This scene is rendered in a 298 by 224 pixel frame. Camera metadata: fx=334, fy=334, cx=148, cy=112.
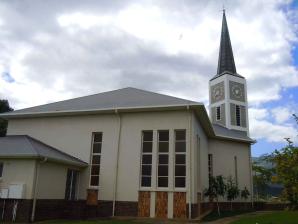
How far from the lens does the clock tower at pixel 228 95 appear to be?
36.6 m

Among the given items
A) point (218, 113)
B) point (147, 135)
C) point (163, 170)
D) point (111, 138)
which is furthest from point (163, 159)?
point (218, 113)

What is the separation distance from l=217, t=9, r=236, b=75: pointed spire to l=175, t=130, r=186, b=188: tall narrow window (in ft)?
84.6

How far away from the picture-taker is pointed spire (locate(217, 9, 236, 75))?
41.4 m

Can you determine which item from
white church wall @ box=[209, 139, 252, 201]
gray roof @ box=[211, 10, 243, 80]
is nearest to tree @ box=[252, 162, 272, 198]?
gray roof @ box=[211, 10, 243, 80]

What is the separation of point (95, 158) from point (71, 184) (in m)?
1.87

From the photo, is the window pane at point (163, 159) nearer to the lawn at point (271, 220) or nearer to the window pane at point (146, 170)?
the window pane at point (146, 170)

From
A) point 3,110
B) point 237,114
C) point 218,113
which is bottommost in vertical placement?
point 3,110

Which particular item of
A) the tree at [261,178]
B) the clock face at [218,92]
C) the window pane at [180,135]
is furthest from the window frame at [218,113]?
the window pane at [180,135]

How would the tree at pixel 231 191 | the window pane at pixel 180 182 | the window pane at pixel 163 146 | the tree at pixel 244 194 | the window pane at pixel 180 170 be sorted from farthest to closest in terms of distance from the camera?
the tree at pixel 244 194 < the tree at pixel 231 191 < the window pane at pixel 163 146 < the window pane at pixel 180 170 < the window pane at pixel 180 182

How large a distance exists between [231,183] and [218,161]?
6.64ft

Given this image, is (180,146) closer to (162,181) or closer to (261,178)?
(162,181)

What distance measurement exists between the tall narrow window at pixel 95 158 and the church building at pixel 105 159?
5 cm

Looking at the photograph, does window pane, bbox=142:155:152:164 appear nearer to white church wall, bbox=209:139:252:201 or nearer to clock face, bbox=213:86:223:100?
white church wall, bbox=209:139:252:201

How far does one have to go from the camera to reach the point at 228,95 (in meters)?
37.5
